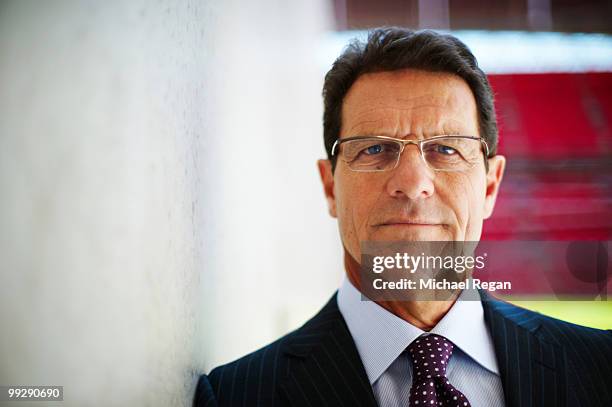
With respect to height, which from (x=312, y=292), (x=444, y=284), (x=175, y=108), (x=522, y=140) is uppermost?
(x=175, y=108)

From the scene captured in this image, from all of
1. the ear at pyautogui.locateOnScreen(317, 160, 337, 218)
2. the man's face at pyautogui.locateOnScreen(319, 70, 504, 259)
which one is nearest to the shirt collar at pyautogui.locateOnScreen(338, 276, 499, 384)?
the man's face at pyautogui.locateOnScreen(319, 70, 504, 259)

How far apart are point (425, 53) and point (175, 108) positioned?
57cm

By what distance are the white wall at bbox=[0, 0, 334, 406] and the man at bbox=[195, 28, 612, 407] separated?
0.81 ft

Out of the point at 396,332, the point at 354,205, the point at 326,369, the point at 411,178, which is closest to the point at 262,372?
the point at 326,369

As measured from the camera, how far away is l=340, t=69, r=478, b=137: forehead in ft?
3.80

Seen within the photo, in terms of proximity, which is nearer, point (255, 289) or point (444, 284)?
point (444, 284)

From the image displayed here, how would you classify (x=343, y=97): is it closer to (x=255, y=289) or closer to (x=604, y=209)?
(x=255, y=289)

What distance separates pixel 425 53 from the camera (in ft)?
3.91

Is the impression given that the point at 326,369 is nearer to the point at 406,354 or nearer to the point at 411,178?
the point at 406,354

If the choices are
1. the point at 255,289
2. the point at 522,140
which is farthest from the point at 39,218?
the point at 522,140

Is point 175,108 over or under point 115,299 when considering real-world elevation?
over

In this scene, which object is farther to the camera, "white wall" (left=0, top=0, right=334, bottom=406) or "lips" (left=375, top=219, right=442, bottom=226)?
"lips" (left=375, top=219, right=442, bottom=226)

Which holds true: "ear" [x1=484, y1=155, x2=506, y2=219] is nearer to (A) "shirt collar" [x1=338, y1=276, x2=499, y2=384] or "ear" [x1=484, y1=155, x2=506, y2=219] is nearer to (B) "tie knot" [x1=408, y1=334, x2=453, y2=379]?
(A) "shirt collar" [x1=338, y1=276, x2=499, y2=384]

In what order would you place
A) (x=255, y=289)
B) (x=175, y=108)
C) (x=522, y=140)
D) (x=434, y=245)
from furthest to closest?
(x=522, y=140), (x=255, y=289), (x=434, y=245), (x=175, y=108)
